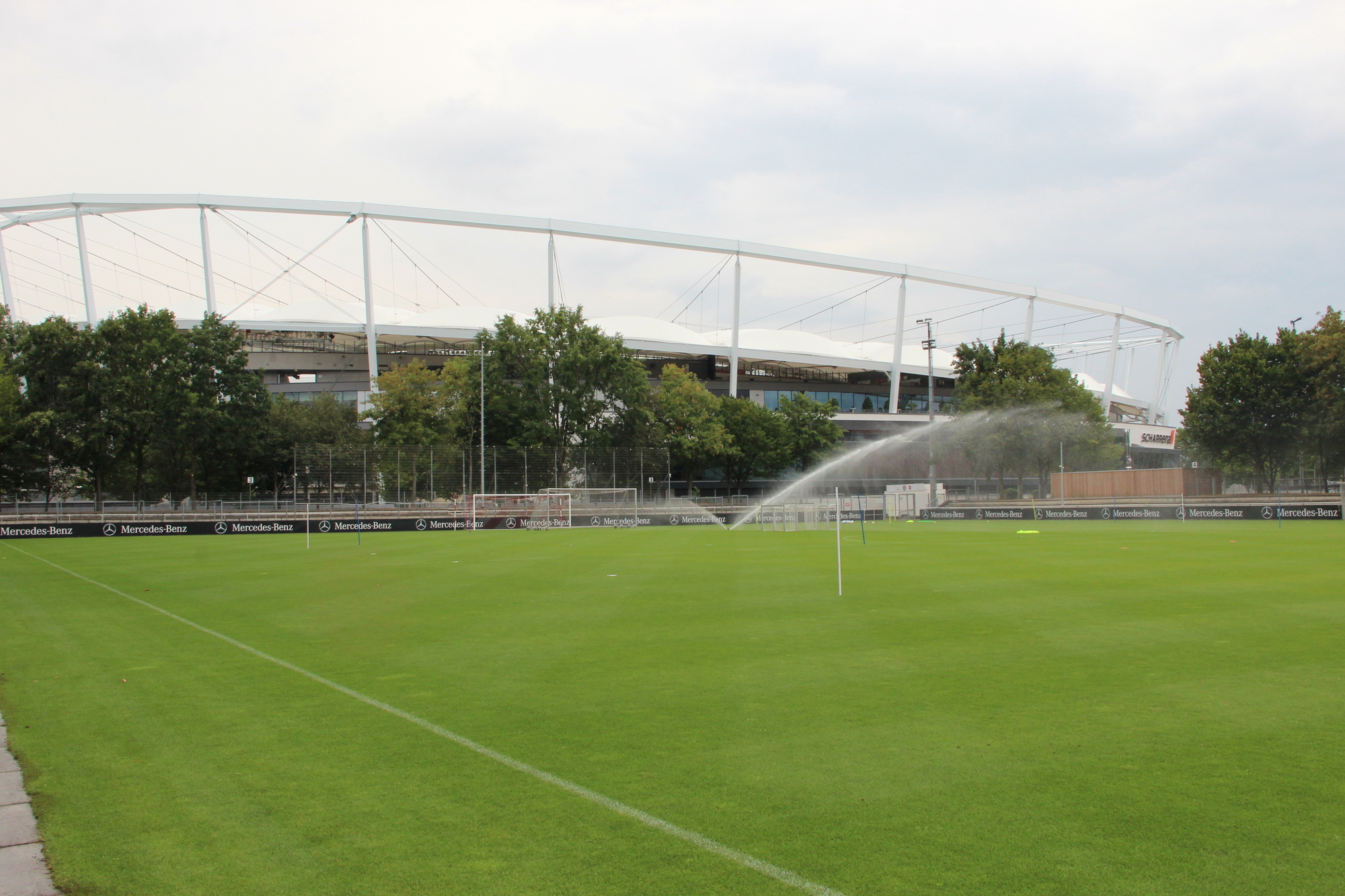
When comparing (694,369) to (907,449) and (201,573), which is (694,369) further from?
(201,573)

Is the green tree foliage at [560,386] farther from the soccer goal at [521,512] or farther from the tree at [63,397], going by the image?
the tree at [63,397]

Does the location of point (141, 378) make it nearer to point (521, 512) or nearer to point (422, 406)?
point (422, 406)

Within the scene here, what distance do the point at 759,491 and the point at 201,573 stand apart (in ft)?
256

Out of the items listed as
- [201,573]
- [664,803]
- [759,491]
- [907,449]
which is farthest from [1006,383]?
[664,803]

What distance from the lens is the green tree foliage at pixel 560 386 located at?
71188mm

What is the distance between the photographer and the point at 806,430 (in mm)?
88250

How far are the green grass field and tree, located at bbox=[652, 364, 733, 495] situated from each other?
6318cm

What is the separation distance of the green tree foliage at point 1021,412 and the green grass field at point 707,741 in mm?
51762

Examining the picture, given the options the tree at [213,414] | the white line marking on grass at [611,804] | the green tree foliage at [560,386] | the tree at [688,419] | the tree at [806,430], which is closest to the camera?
the white line marking on grass at [611,804]

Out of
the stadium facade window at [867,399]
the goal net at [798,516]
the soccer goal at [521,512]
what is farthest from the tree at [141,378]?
the stadium facade window at [867,399]

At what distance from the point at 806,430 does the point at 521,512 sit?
4016 centimetres

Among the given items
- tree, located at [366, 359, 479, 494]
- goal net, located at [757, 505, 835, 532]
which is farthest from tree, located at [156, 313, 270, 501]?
goal net, located at [757, 505, 835, 532]

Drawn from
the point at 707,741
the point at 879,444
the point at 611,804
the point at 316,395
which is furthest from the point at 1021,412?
the point at 316,395

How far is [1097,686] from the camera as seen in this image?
849 cm
